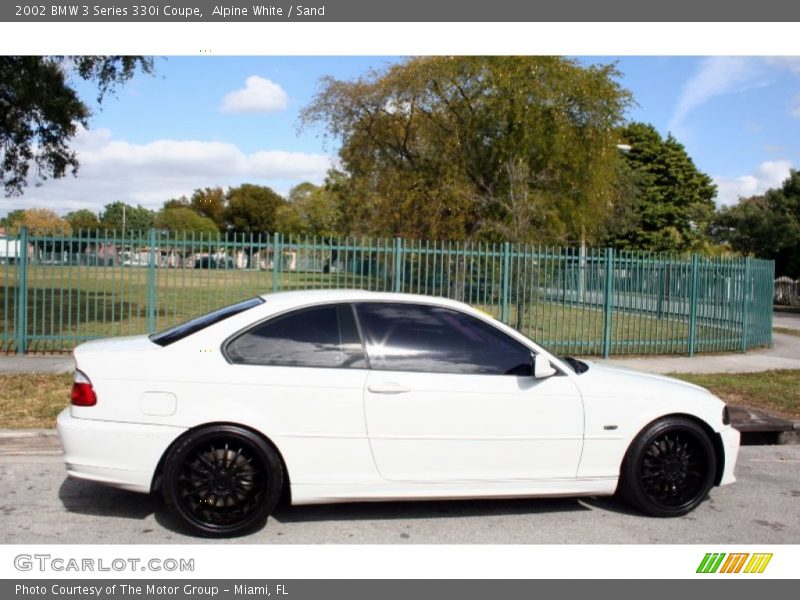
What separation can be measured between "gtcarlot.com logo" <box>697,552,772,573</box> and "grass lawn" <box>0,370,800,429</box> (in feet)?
15.1

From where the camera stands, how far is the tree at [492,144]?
19.7m

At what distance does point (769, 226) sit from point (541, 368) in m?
37.4

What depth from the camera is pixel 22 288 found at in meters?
11.1

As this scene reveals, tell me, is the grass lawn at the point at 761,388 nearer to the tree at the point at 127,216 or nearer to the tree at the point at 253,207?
the tree at the point at 253,207

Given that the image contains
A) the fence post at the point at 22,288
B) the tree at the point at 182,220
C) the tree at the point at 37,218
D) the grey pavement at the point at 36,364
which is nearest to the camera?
the grey pavement at the point at 36,364

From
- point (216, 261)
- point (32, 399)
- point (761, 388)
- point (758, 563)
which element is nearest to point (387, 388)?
point (758, 563)

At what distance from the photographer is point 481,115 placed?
69.1 feet

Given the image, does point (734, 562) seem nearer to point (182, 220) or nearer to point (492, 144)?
point (492, 144)

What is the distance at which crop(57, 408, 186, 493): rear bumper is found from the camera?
4488mm

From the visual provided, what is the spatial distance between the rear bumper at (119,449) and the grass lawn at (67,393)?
2.73 m

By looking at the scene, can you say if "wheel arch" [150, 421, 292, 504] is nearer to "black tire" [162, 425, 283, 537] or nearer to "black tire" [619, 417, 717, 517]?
"black tire" [162, 425, 283, 537]

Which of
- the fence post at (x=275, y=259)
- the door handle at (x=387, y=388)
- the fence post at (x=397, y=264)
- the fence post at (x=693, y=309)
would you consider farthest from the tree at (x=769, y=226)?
the door handle at (x=387, y=388)

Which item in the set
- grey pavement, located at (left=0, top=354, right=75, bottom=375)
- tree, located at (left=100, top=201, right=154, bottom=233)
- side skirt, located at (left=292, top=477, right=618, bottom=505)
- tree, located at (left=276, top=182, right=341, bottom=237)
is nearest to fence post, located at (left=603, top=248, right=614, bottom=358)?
side skirt, located at (left=292, top=477, right=618, bottom=505)

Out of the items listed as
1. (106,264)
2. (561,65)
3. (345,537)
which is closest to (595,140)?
(561,65)
